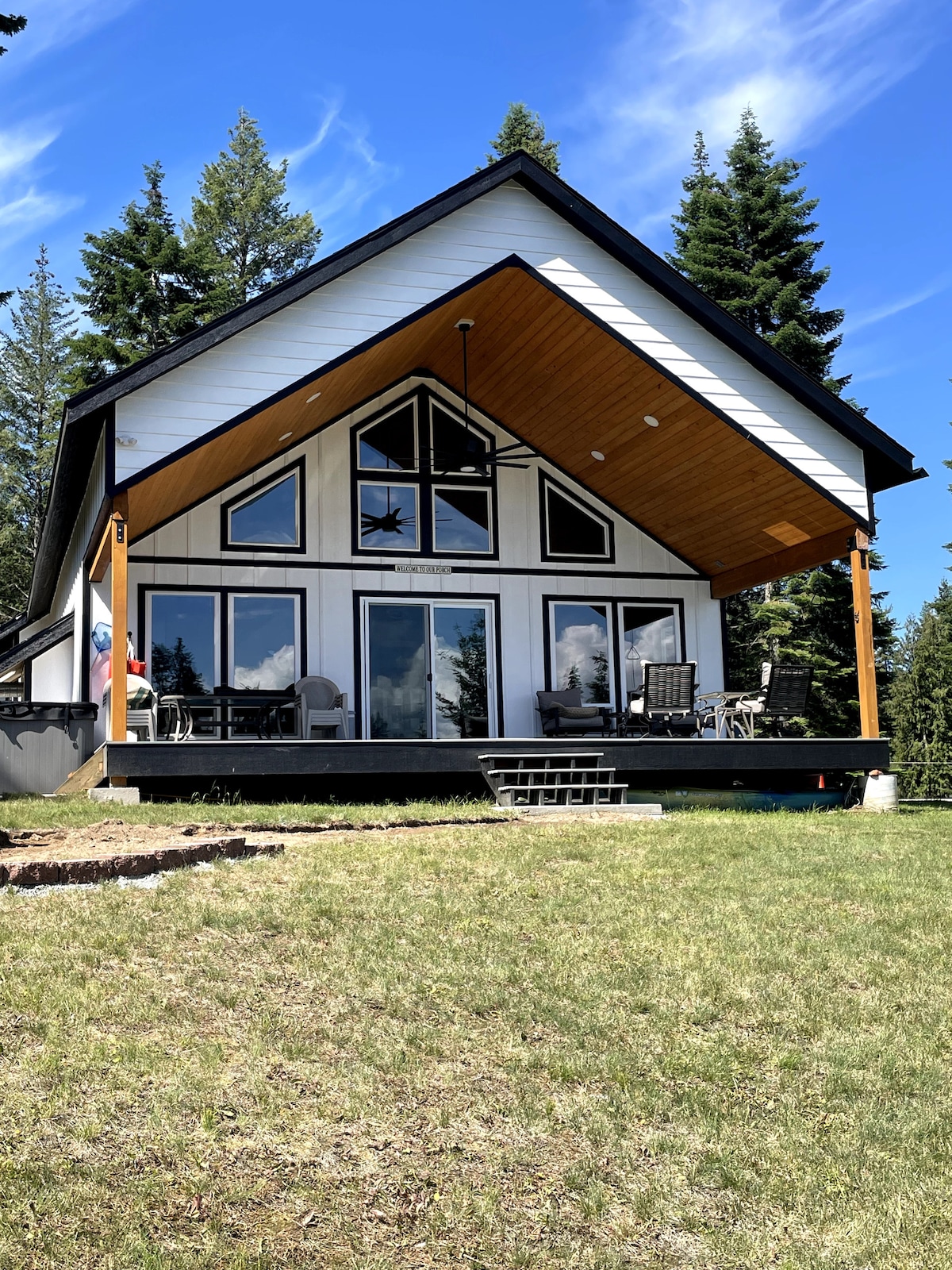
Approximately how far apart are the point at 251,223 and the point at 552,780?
24021 millimetres

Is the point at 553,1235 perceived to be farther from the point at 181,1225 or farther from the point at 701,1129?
the point at 181,1225

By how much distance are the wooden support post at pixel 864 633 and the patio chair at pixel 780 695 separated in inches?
20.1

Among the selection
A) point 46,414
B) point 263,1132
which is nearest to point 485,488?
point 263,1132

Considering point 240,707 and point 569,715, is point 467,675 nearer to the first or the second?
point 569,715

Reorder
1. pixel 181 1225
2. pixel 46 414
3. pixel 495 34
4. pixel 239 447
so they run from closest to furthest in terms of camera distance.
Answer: pixel 181 1225
pixel 239 447
pixel 495 34
pixel 46 414

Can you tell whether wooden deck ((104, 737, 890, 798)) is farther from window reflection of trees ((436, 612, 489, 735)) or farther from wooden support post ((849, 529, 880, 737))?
window reflection of trees ((436, 612, 489, 735))

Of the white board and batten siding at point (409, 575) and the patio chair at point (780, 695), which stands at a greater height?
the white board and batten siding at point (409, 575)

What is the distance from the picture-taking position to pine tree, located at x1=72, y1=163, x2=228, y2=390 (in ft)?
86.4

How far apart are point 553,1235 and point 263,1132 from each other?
0.87 metres

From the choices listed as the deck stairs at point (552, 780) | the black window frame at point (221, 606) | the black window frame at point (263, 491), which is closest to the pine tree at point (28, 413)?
→ the black window frame at point (263, 491)

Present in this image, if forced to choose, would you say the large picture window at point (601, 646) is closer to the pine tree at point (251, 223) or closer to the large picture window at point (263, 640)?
the large picture window at point (263, 640)

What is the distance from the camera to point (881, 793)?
11391 mm

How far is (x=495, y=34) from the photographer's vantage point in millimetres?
16078

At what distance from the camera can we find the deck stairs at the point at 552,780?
1005cm
